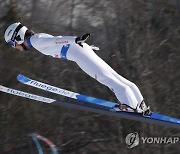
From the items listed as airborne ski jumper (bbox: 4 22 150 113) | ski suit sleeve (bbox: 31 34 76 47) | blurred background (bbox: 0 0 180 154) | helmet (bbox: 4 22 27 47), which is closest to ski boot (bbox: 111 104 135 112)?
airborne ski jumper (bbox: 4 22 150 113)

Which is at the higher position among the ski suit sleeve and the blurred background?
the blurred background

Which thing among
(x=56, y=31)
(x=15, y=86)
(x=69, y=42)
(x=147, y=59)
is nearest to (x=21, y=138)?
(x=15, y=86)

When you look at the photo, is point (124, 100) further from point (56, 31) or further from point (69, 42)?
point (56, 31)

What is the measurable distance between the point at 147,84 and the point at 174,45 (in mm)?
1385

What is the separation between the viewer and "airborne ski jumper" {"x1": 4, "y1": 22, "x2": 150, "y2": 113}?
293 inches

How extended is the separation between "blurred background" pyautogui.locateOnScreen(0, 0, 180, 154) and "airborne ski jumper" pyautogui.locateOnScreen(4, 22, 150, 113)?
285 inches

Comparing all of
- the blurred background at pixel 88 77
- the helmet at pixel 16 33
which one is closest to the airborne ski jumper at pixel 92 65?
the helmet at pixel 16 33

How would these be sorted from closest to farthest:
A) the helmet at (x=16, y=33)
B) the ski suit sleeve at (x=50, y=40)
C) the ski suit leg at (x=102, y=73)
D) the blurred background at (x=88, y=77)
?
the ski suit leg at (x=102, y=73), the ski suit sleeve at (x=50, y=40), the helmet at (x=16, y=33), the blurred background at (x=88, y=77)

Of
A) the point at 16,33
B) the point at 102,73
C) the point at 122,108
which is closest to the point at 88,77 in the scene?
the point at 16,33

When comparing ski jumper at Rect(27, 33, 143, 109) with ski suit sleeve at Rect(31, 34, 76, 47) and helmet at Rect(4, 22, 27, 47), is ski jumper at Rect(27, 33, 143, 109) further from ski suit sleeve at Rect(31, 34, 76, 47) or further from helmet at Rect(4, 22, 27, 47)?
helmet at Rect(4, 22, 27, 47)

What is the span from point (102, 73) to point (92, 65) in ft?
0.58

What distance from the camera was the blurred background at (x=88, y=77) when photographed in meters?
15.3

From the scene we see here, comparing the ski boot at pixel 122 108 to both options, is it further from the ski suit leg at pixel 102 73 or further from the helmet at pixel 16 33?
the helmet at pixel 16 33

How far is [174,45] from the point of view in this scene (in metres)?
17.3
